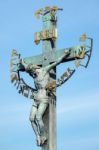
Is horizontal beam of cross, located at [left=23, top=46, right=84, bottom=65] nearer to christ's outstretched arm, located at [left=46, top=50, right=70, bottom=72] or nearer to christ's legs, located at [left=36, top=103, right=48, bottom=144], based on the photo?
christ's outstretched arm, located at [left=46, top=50, right=70, bottom=72]

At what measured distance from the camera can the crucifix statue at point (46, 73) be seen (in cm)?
1766

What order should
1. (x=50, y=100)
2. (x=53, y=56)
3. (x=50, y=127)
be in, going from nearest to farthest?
1. (x=50, y=127)
2. (x=50, y=100)
3. (x=53, y=56)

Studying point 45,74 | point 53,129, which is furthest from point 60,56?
point 53,129

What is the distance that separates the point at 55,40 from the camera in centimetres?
1844

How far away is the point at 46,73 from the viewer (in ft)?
59.1

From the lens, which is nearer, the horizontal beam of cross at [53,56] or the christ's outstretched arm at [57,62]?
the horizontal beam of cross at [53,56]

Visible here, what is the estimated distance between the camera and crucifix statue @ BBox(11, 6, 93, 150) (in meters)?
17.7

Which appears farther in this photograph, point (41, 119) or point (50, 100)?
point (50, 100)

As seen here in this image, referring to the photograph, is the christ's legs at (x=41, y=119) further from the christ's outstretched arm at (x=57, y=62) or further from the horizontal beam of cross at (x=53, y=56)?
the horizontal beam of cross at (x=53, y=56)

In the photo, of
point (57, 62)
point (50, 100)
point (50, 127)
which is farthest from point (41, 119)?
point (57, 62)

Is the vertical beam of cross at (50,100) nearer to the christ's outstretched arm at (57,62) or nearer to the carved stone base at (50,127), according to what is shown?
the carved stone base at (50,127)

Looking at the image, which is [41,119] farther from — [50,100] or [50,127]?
[50,100]

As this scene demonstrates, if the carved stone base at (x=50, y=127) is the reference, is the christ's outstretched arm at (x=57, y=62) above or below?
above

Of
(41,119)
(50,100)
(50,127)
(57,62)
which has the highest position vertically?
(57,62)
